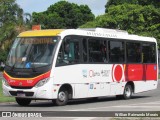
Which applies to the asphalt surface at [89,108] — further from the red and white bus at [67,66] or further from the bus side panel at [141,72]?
the bus side panel at [141,72]

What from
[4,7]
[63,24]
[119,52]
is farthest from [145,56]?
[63,24]

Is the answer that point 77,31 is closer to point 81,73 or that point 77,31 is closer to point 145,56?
point 81,73

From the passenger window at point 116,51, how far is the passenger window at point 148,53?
2193 mm

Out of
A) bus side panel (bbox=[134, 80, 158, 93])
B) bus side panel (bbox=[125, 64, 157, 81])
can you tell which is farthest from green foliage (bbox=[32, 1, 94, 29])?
bus side panel (bbox=[134, 80, 158, 93])

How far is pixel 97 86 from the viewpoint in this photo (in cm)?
2172

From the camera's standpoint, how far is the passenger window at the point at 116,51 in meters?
22.8

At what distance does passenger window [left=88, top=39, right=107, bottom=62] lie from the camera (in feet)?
70.2

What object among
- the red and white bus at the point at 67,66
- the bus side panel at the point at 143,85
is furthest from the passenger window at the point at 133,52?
the bus side panel at the point at 143,85

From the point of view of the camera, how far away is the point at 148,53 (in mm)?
26125

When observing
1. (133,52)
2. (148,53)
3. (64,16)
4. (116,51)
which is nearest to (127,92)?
(133,52)

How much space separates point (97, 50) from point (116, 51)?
1759mm

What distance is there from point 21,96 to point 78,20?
2952 inches

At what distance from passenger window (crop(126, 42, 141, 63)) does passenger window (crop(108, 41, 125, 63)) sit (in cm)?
58

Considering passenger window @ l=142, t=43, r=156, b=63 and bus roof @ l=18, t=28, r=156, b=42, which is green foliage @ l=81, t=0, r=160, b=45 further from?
bus roof @ l=18, t=28, r=156, b=42
